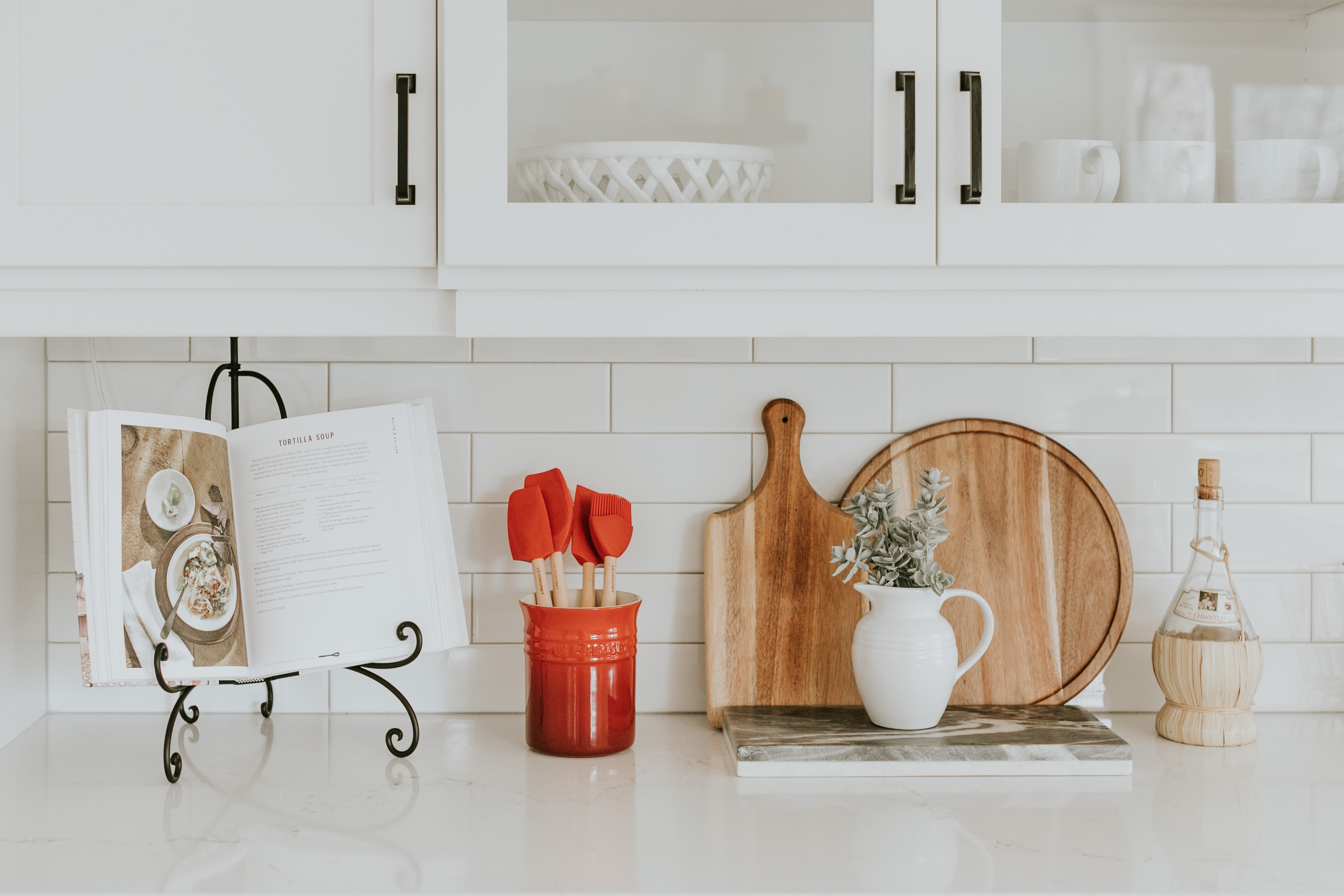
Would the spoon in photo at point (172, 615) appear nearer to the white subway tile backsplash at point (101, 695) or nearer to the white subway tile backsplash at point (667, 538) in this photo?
the white subway tile backsplash at point (101, 695)

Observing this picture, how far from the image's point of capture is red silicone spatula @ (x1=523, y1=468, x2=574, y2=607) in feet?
3.83

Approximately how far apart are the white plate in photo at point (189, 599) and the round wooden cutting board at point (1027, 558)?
0.75 meters

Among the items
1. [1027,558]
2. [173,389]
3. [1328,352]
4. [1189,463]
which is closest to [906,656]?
[1027,558]

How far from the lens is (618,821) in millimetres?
961

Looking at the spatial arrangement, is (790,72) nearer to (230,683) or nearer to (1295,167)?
(1295,167)

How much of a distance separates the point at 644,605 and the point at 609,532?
0.16 meters

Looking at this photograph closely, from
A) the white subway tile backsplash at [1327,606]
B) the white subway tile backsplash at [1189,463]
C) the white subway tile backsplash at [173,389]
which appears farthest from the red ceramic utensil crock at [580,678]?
the white subway tile backsplash at [1327,606]

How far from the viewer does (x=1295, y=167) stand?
3.28 feet

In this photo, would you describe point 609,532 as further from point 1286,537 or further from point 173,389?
point 1286,537

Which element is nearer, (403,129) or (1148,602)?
(403,129)

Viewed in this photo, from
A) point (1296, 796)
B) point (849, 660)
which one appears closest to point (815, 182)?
point (849, 660)

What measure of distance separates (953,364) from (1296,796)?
1.99ft

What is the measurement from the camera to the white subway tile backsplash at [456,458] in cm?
129

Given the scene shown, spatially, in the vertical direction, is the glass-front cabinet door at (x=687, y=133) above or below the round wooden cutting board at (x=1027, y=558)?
above
